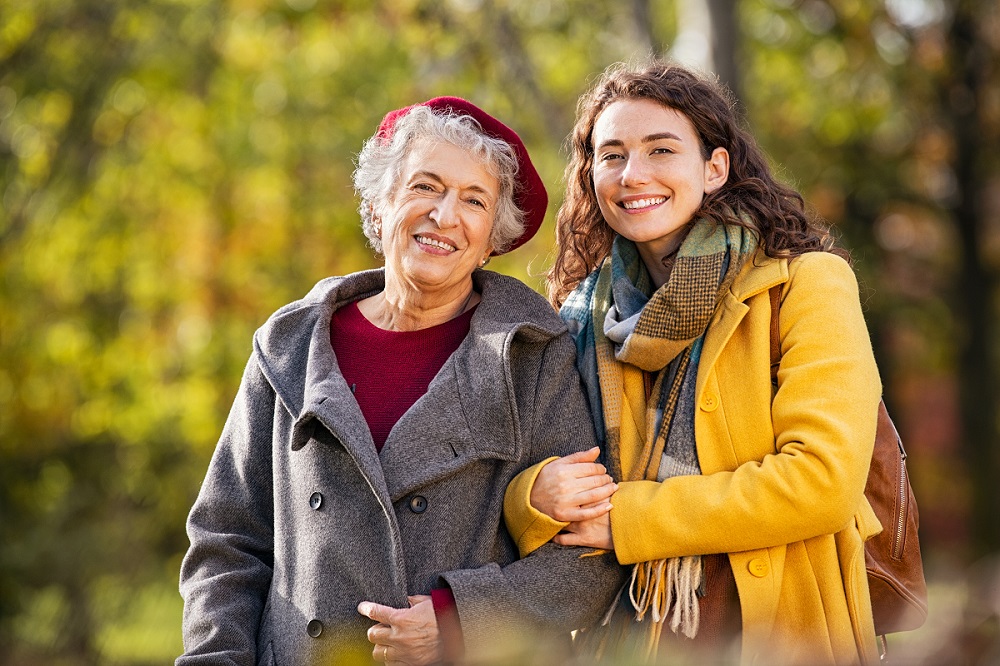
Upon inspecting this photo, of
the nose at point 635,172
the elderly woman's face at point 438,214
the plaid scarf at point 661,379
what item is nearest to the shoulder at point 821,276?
the plaid scarf at point 661,379

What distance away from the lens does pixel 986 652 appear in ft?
3.49

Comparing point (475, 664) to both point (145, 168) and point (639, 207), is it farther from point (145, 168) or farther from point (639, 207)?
point (145, 168)

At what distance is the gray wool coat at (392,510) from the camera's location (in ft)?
8.62

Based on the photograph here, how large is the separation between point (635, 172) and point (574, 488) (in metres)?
0.84

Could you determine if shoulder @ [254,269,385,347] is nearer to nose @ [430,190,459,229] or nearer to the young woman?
nose @ [430,190,459,229]

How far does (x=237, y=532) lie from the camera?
292 cm

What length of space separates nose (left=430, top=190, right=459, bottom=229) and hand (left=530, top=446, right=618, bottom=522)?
2.24 ft

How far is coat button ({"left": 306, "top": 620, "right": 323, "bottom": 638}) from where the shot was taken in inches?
105

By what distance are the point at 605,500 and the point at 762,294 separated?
0.64m

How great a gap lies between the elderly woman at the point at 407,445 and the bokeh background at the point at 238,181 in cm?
357

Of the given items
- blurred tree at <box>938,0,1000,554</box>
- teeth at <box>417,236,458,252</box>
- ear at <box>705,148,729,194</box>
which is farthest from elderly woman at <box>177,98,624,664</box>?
blurred tree at <box>938,0,1000,554</box>

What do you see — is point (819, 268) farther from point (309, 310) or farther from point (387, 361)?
point (309, 310)

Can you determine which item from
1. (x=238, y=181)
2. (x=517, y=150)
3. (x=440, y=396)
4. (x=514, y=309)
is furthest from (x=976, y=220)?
(x=440, y=396)

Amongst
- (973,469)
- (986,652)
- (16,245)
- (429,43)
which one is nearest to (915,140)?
(973,469)
